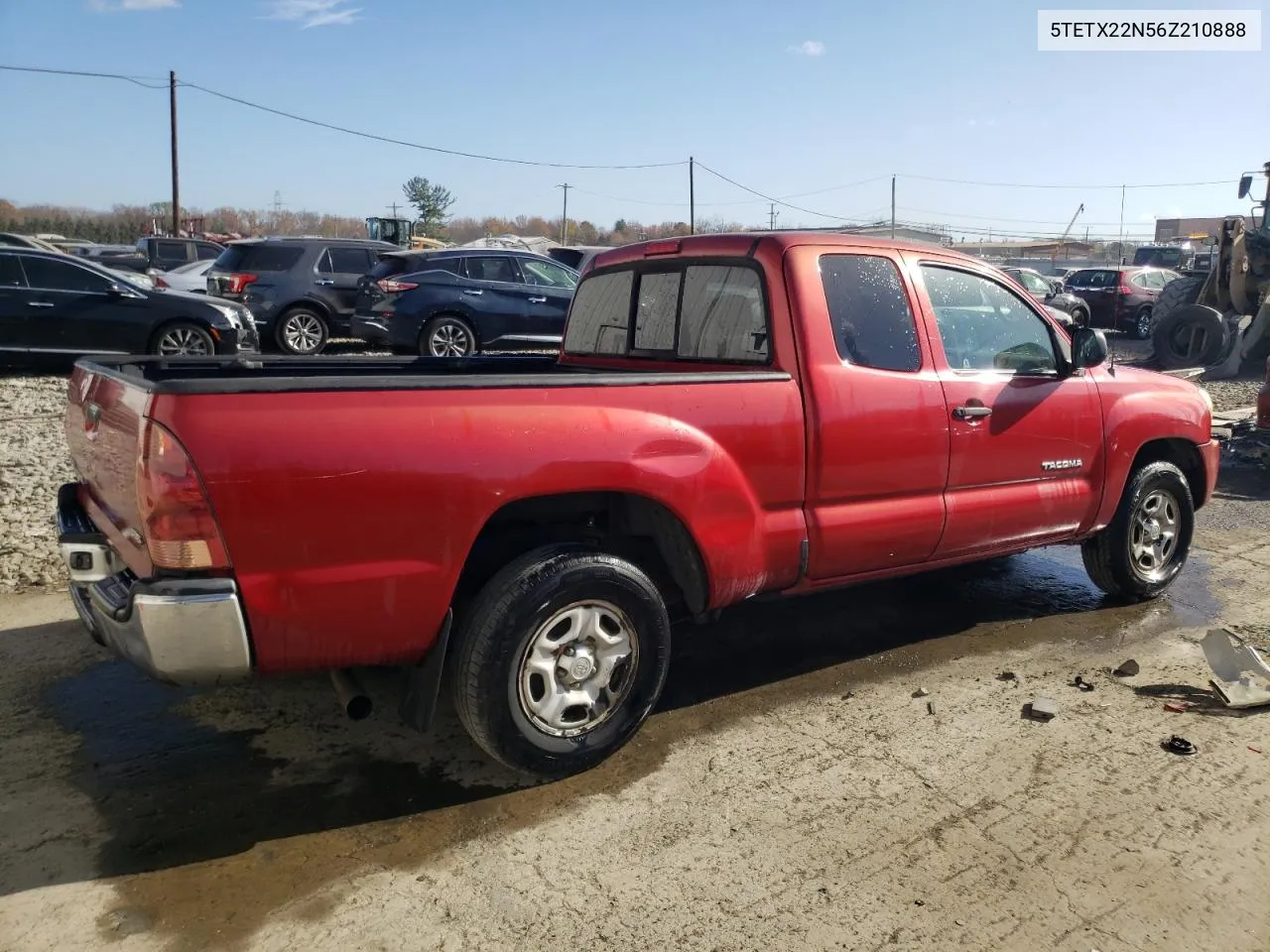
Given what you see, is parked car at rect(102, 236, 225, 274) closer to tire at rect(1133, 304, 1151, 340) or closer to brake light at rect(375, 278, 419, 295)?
brake light at rect(375, 278, 419, 295)

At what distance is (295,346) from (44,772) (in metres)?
10.8

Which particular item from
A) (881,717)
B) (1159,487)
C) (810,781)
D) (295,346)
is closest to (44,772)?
(810,781)

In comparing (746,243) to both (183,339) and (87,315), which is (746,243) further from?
(87,315)

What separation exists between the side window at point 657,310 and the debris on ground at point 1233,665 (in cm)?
272

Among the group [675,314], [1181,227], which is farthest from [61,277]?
[1181,227]

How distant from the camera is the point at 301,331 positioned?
1348 centimetres

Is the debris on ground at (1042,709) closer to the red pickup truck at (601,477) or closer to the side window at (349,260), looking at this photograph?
the red pickup truck at (601,477)

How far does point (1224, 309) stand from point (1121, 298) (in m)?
5.23

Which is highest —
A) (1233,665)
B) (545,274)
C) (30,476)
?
(545,274)

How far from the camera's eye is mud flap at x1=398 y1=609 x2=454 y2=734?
3.14 metres

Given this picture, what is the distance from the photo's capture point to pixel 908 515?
13.8ft

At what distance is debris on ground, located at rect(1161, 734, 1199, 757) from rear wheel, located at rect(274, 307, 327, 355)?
12022 millimetres

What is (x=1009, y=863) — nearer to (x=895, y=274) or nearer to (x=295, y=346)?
(x=895, y=274)

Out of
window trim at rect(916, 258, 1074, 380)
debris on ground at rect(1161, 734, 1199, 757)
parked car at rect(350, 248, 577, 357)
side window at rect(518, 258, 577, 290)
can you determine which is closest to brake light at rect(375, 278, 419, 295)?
parked car at rect(350, 248, 577, 357)
